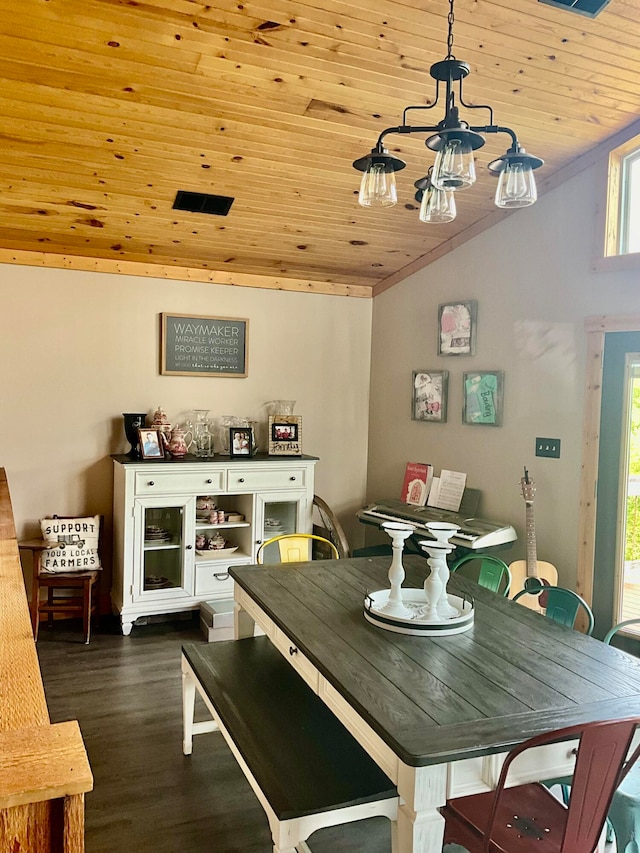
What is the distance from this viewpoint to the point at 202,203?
3.90 metres

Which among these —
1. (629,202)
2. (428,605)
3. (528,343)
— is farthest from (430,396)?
(428,605)

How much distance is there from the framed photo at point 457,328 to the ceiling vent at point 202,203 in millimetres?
1613

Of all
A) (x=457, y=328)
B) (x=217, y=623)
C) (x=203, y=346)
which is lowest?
(x=217, y=623)

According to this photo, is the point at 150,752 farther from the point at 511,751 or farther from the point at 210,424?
the point at 210,424

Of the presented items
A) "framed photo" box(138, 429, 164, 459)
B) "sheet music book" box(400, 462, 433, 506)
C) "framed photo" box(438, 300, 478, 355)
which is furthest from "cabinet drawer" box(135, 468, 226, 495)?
"framed photo" box(438, 300, 478, 355)

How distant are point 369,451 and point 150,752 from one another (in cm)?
309

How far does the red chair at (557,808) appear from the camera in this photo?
4.93 feet

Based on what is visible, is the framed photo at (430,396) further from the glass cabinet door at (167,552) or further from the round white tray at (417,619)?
the round white tray at (417,619)

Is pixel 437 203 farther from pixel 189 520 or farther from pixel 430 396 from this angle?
pixel 189 520

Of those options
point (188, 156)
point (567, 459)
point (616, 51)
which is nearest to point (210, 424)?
point (188, 156)

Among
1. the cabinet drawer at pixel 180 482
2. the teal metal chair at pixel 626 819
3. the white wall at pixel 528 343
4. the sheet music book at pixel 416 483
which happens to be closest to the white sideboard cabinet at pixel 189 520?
the cabinet drawer at pixel 180 482

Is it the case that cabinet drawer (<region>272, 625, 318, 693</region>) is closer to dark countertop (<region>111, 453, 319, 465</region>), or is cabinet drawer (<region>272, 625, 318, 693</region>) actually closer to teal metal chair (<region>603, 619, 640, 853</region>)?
teal metal chair (<region>603, 619, 640, 853</region>)

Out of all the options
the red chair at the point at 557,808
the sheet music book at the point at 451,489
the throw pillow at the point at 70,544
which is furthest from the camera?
the sheet music book at the point at 451,489

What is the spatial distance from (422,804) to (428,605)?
30.3 inches
